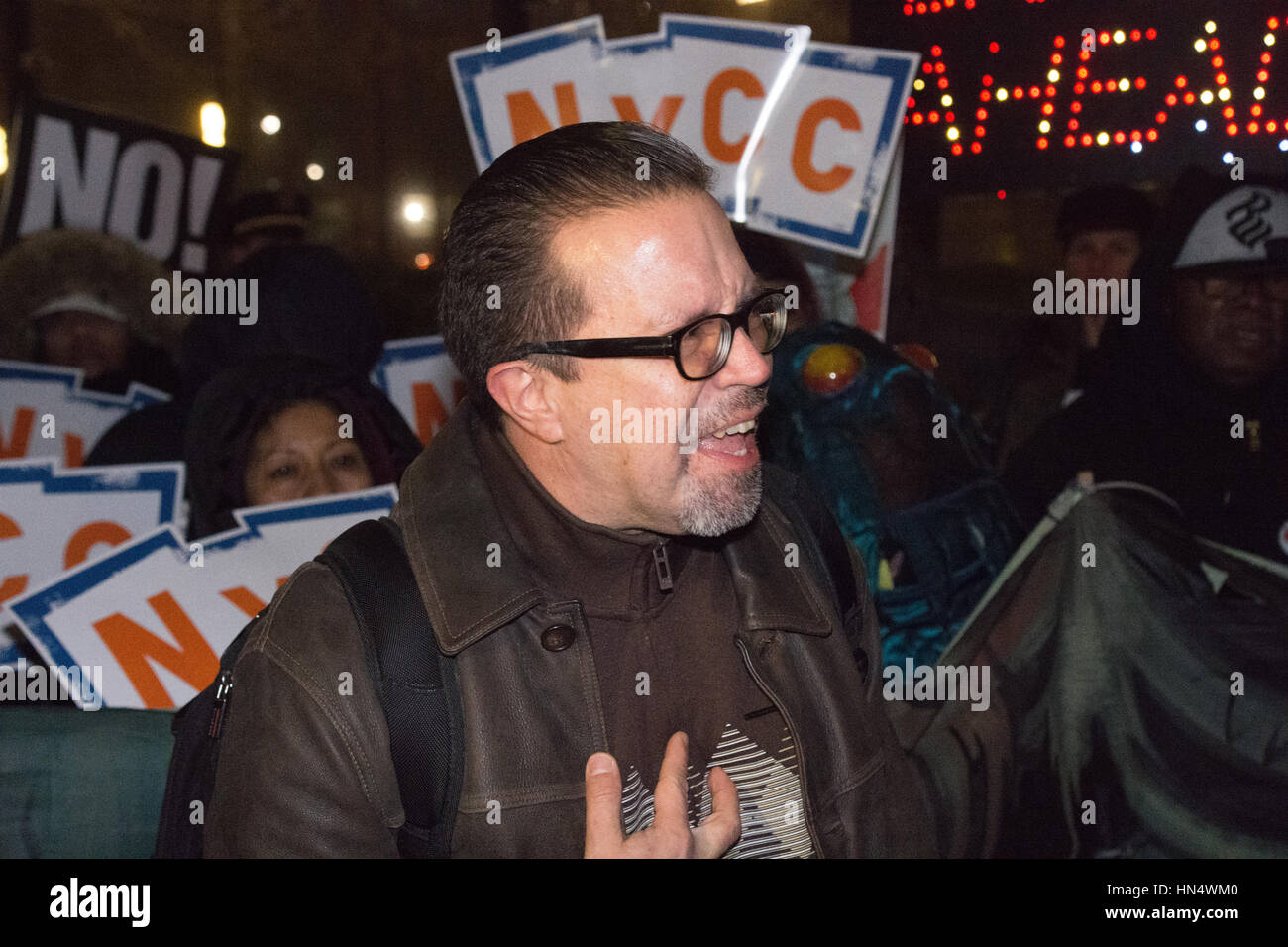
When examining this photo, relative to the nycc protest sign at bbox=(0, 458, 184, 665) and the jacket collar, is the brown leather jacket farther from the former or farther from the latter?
the nycc protest sign at bbox=(0, 458, 184, 665)

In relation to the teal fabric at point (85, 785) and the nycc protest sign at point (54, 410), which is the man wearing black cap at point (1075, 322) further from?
the nycc protest sign at point (54, 410)

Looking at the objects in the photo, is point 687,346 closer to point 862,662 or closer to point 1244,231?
point 862,662

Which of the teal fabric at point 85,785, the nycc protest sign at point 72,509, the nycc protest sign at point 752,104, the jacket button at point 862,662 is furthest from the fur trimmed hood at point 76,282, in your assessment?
the jacket button at point 862,662

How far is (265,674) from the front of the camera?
1.62m

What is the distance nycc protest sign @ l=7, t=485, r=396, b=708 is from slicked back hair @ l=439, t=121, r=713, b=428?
183 cm

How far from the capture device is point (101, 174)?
4.31 meters

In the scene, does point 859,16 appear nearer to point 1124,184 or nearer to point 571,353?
point 1124,184

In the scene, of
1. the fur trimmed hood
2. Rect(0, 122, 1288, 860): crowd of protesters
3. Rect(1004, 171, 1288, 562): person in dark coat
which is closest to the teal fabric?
Rect(0, 122, 1288, 860): crowd of protesters

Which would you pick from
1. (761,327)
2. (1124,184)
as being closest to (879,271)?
(1124,184)

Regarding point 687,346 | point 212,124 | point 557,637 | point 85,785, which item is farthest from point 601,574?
point 212,124

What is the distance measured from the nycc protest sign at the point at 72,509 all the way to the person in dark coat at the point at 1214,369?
3.16 m

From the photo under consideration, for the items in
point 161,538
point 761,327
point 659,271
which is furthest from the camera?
point 161,538

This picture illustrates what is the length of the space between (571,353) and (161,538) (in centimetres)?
232

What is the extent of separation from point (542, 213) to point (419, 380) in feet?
8.05
